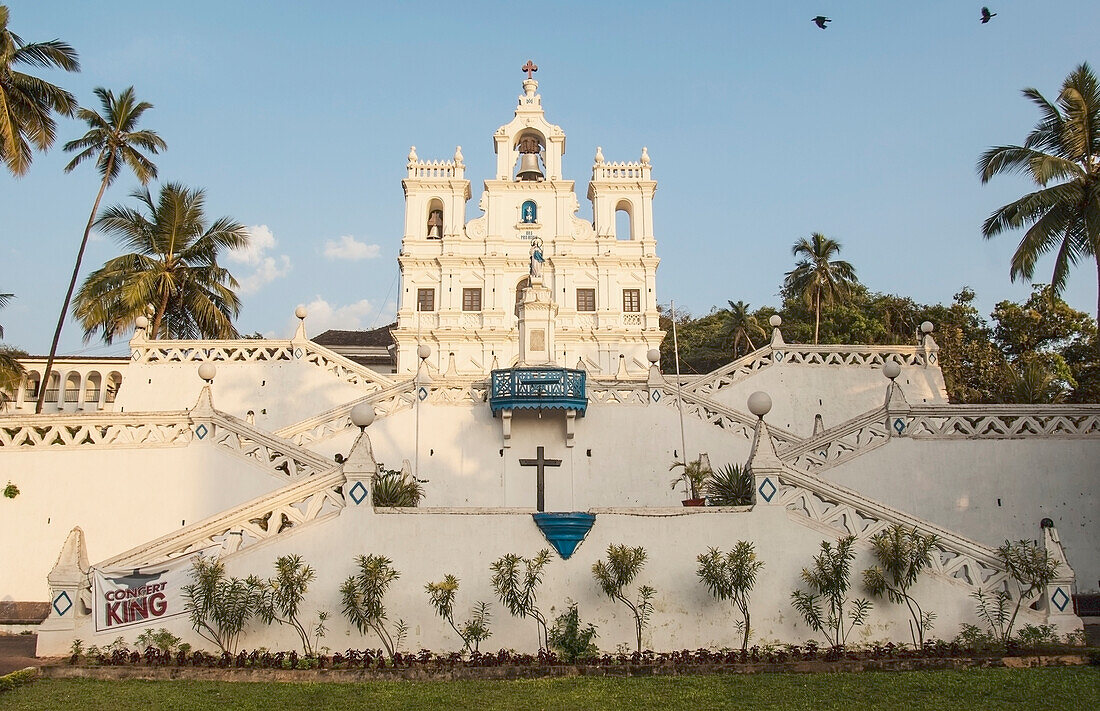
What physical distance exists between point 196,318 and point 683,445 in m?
20.5

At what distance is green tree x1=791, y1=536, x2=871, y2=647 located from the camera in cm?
Result: 1457

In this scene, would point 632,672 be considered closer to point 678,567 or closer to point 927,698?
point 678,567

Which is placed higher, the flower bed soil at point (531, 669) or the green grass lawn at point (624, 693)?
the flower bed soil at point (531, 669)

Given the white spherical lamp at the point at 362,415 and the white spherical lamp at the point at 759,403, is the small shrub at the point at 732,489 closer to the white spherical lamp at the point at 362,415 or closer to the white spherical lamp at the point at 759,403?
the white spherical lamp at the point at 759,403

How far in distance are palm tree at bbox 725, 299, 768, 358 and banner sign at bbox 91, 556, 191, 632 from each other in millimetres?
43085

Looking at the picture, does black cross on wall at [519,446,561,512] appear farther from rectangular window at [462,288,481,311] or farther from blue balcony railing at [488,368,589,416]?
rectangular window at [462,288,481,311]

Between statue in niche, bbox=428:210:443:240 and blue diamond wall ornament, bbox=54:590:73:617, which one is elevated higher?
statue in niche, bbox=428:210:443:240

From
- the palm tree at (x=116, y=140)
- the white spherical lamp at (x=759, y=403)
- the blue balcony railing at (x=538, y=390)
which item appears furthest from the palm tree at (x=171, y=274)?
the white spherical lamp at (x=759, y=403)

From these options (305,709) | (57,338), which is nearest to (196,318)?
(57,338)

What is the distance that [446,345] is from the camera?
4544 centimetres

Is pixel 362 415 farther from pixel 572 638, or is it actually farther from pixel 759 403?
pixel 759 403

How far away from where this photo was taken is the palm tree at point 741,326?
54.2 metres

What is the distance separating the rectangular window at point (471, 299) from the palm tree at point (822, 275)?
Result: 16.8 m

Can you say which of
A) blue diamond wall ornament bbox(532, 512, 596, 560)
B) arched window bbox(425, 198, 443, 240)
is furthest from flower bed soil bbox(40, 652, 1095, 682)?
arched window bbox(425, 198, 443, 240)
